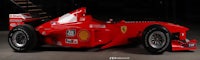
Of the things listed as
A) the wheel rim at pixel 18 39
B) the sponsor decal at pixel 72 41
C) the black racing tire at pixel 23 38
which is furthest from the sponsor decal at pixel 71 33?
the wheel rim at pixel 18 39

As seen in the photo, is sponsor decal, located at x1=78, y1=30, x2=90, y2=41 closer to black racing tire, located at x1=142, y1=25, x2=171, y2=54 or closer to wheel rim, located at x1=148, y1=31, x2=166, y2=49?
black racing tire, located at x1=142, y1=25, x2=171, y2=54

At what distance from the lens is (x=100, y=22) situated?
1075cm

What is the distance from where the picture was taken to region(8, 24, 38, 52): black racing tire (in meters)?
10.6

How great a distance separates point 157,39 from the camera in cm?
1021

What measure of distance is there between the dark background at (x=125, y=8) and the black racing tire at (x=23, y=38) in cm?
1198

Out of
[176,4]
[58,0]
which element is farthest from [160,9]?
[58,0]

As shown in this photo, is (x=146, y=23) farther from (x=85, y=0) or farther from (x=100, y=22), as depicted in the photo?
(x=85, y=0)

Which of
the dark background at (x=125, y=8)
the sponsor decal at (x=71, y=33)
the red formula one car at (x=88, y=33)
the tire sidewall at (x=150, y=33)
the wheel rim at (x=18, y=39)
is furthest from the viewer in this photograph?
the dark background at (x=125, y=8)

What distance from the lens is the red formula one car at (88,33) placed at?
10.5 metres

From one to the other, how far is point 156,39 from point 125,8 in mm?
14651

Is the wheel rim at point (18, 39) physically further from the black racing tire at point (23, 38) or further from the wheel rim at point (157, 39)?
the wheel rim at point (157, 39)

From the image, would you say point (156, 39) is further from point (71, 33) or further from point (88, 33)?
point (71, 33)

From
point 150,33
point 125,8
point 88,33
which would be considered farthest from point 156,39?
point 125,8

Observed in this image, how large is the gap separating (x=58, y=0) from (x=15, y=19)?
13.1 m
